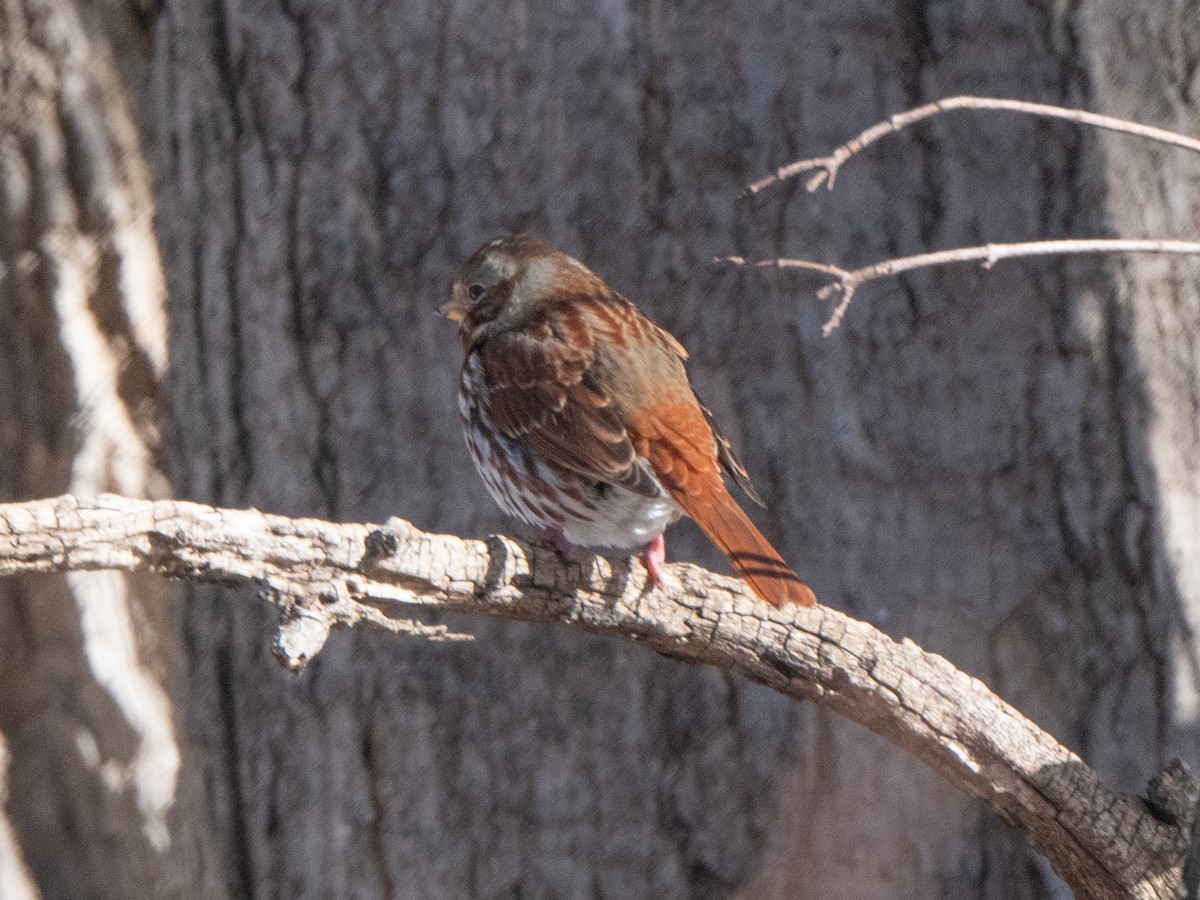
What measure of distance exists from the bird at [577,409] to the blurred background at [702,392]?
0.78 feet

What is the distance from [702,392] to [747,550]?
2.87 ft

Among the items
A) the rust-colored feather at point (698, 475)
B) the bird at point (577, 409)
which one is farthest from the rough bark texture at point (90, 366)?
the rust-colored feather at point (698, 475)

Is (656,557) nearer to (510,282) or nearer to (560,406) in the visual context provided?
(560,406)

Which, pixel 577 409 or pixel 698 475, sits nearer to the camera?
pixel 698 475

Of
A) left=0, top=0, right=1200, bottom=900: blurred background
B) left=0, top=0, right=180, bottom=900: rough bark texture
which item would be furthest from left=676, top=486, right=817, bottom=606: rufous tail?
left=0, top=0, right=180, bottom=900: rough bark texture

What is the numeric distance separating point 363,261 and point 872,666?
1.91 meters

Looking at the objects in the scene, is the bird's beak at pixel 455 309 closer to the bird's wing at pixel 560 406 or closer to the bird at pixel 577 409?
the bird at pixel 577 409

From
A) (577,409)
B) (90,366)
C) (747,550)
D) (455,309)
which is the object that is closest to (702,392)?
(577,409)

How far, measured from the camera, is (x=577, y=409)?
363 cm

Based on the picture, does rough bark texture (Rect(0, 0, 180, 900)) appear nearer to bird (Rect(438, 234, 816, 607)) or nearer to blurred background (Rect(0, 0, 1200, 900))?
blurred background (Rect(0, 0, 1200, 900))

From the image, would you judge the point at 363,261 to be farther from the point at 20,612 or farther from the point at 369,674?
the point at 20,612

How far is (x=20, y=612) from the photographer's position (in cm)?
521

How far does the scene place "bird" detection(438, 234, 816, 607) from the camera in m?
3.49

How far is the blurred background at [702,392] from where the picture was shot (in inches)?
151
